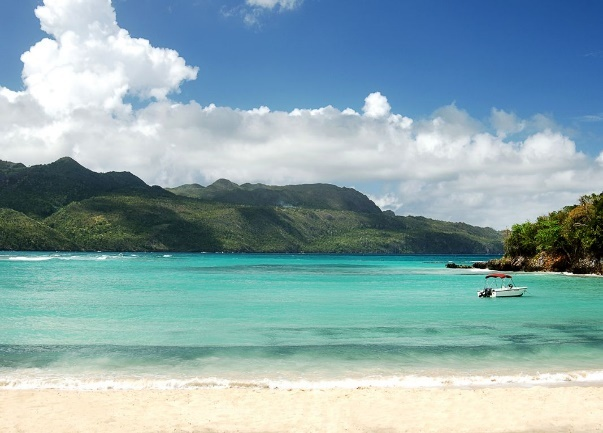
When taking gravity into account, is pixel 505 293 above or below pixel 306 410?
below

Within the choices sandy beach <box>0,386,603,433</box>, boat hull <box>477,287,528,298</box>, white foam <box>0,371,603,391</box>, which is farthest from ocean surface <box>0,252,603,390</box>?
boat hull <box>477,287,528,298</box>

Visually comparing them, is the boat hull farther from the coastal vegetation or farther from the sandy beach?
the coastal vegetation

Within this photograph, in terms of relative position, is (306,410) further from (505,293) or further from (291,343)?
(505,293)

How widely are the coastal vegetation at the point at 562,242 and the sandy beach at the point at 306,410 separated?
95.9m

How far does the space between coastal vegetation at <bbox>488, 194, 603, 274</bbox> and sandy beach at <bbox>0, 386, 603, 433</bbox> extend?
3774 inches

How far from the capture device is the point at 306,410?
614 inches

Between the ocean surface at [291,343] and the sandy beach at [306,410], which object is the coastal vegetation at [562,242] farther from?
the sandy beach at [306,410]

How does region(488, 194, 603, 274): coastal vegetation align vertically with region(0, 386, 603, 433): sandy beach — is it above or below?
above

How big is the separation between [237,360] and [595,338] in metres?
21.6

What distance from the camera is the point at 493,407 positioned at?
Result: 52.2ft

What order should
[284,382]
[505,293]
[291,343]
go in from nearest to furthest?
[284,382] → [291,343] → [505,293]

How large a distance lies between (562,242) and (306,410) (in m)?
112

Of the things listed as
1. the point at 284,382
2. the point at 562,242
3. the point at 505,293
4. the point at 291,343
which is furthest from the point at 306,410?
the point at 562,242

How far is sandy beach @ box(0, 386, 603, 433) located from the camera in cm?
1399
